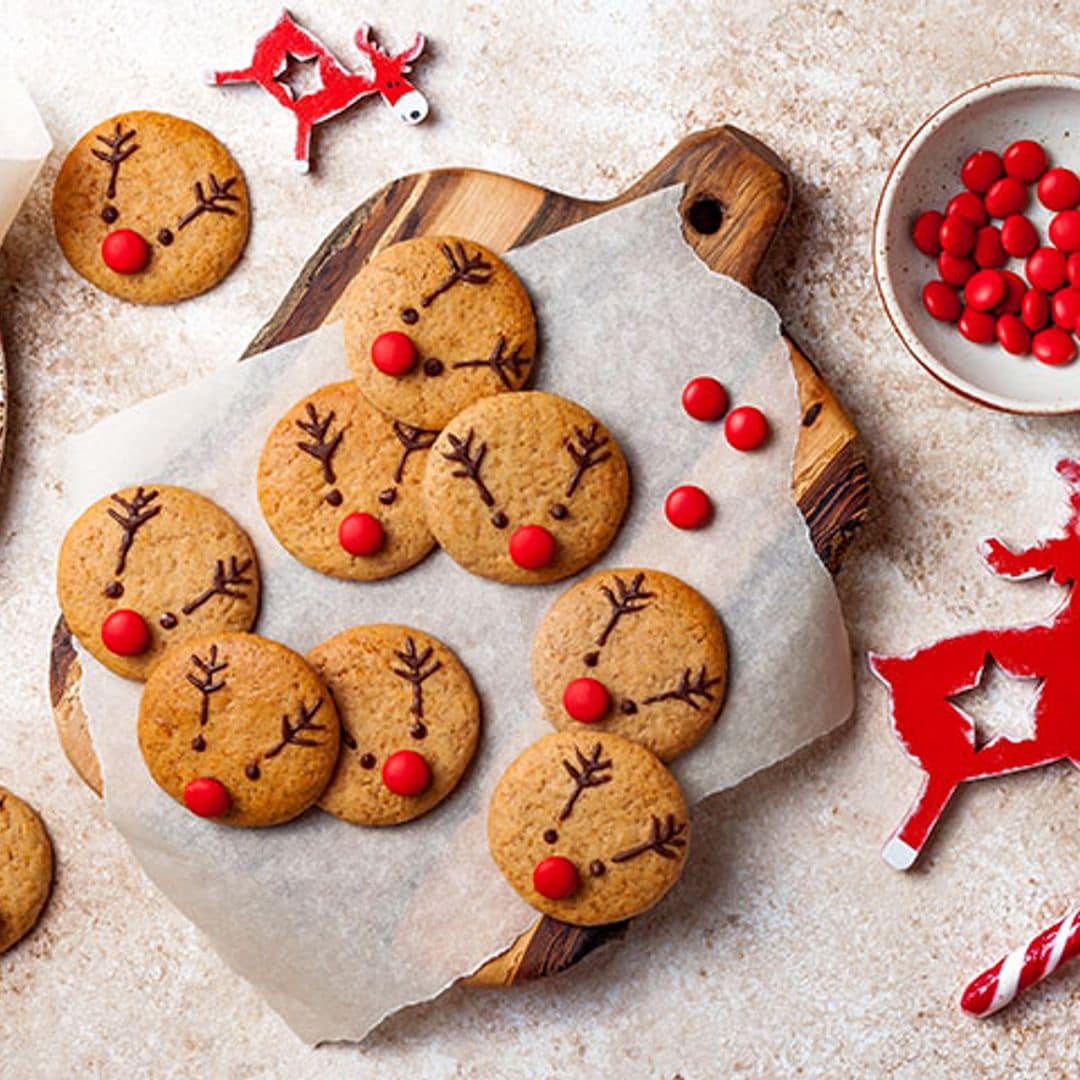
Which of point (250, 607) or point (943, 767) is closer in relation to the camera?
point (250, 607)

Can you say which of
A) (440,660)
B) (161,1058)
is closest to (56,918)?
(161,1058)

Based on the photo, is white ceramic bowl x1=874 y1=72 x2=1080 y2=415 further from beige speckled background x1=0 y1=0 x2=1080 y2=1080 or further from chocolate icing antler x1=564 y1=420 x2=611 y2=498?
chocolate icing antler x1=564 y1=420 x2=611 y2=498

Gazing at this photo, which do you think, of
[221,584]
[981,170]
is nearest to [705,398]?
[981,170]

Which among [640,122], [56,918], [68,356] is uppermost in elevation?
[640,122]

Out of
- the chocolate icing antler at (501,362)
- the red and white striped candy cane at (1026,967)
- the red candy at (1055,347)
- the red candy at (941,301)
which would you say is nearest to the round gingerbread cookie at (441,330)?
the chocolate icing antler at (501,362)

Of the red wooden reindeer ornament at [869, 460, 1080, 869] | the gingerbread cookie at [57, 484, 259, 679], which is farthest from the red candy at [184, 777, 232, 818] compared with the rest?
the red wooden reindeer ornament at [869, 460, 1080, 869]

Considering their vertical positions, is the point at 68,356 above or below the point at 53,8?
below

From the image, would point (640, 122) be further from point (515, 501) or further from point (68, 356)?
point (68, 356)

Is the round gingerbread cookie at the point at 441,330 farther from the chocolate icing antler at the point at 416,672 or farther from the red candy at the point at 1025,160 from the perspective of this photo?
the red candy at the point at 1025,160
